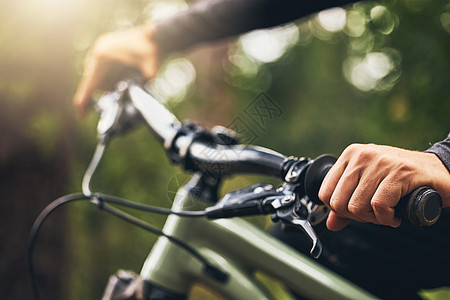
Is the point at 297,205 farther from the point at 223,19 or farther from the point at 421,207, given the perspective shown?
the point at 223,19

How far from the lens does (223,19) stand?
1.36 meters

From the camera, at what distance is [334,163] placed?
0.68 meters

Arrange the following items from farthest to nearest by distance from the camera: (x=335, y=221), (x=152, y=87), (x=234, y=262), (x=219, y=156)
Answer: (x=152, y=87), (x=234, y=262), (x=219, y=156), (x=335, y=221)

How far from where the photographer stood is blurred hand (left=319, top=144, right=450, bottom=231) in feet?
1.92

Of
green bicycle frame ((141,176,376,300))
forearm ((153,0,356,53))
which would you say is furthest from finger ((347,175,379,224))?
forearm ((153,0,356,53))

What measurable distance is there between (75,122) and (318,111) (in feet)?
24.9

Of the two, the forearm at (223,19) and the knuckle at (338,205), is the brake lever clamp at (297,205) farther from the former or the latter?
the forearm at (223,19)

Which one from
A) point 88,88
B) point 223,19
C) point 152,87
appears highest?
point 223,19

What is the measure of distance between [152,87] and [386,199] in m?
4.93

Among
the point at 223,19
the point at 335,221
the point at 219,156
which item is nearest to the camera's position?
the point at 335,221

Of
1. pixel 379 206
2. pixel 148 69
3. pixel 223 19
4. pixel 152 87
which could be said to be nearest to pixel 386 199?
pixel 379 206

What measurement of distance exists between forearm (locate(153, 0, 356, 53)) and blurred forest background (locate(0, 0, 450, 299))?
268 millimetres

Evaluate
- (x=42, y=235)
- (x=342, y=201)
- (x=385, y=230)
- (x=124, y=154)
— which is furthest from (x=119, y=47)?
(x=124, y=154)

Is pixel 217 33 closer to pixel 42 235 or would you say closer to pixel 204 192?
pixel 204 192
